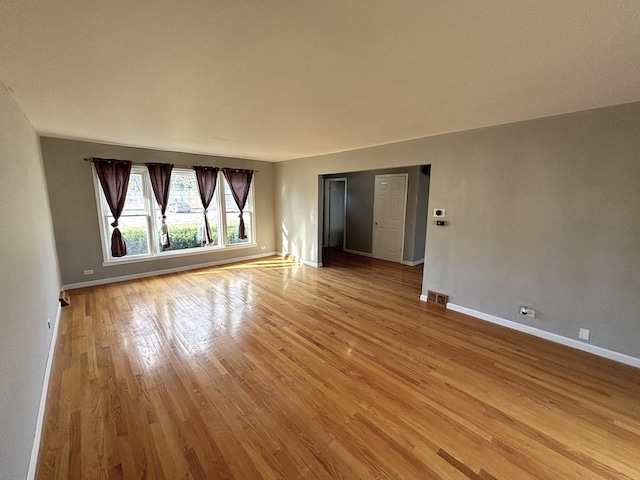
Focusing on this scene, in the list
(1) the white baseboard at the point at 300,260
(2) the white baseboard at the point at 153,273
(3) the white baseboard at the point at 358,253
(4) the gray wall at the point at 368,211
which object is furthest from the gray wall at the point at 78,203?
(3) the white baseboard at the point at 358,253

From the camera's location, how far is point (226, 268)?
229 inches

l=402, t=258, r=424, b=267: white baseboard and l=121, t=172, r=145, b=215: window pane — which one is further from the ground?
l=121, t=172, r=145, b=215: window pane

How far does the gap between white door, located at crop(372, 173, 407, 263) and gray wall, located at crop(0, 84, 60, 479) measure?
19.9 ft

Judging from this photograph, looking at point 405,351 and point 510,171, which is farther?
point 510,171

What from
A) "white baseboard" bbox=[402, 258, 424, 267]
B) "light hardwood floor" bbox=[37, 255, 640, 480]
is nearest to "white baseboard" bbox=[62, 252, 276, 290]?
"light hardwood floor" bbox=[37, 255, 640, 480]

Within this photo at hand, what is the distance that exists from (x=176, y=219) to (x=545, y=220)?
20.0 feet

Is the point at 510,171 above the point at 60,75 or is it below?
below

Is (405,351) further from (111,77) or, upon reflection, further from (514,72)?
(111,77)

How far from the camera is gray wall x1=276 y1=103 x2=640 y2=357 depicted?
2.51 m

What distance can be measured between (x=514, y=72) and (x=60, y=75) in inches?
131

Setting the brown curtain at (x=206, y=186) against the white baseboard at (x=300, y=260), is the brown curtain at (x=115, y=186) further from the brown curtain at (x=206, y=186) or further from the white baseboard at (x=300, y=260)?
the white baseboard at (x=300, y=260)

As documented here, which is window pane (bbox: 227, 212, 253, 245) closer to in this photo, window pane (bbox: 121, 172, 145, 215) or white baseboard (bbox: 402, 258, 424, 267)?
window pane (bbox: 121, 172, 145, 215)

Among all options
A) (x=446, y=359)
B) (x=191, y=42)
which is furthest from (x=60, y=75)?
(x=446, y=359)

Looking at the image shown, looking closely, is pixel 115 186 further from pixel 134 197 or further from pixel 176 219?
pixel 176 219
